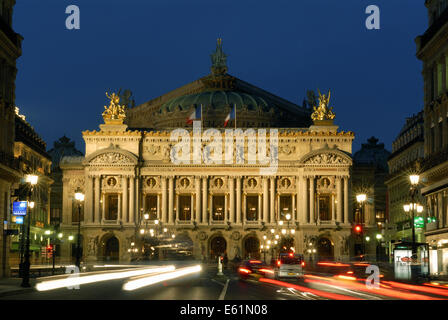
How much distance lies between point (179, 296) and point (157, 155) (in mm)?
94540

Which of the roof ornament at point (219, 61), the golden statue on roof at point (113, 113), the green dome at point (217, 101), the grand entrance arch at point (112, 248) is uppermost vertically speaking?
the roof ornament at point (219, 61)

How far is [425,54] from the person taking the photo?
217 feet

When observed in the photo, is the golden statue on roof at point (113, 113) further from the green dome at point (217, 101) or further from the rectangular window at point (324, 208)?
the rectangular window at point (324, 208)

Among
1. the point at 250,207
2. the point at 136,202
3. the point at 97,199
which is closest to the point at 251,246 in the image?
the point at 250,207

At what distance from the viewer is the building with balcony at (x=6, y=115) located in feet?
181

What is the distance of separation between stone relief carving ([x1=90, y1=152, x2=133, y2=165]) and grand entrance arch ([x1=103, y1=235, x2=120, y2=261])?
1216 cm

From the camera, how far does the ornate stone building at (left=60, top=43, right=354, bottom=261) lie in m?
129

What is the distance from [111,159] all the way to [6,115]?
72173 mm

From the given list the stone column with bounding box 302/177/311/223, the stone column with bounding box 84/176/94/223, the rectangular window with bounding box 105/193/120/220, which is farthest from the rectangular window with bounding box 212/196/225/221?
the stone column with bounding box 84/176/94/223

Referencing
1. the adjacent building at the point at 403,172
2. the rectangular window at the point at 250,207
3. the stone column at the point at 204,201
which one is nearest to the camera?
the adjacent building at the point at 403,172

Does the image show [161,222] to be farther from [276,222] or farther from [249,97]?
[249,97]

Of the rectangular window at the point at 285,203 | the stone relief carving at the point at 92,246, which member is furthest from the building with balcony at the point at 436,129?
the stone relief carving at the point at 92,246

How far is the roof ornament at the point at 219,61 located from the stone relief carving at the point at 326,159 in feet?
A: 169

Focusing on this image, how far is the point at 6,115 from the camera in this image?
57.1 m
